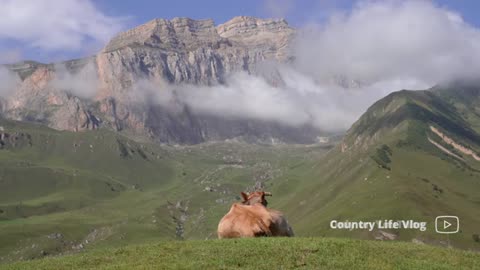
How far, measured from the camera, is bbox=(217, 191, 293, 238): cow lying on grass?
3453 cm

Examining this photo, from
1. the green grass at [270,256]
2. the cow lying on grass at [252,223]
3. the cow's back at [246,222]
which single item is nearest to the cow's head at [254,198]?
the cow lying on grass at [252,223]

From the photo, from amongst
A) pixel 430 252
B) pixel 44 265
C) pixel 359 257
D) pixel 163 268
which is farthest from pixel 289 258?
pixel 44 265

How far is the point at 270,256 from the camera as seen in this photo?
2872 centimetres

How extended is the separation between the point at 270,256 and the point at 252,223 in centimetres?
613

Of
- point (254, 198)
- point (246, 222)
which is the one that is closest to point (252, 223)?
point (246, 222)

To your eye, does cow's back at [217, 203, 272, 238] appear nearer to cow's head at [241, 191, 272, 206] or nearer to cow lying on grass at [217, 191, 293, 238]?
cow lying on grass at [217, 191, 293, 238]

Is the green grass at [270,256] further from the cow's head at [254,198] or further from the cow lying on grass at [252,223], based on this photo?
the cow's head at [254,198]

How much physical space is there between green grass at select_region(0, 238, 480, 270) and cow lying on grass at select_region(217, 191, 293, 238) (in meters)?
2.02

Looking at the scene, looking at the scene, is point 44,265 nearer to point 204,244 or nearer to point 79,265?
point 79,265

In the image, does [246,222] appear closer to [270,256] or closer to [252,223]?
[252,223]

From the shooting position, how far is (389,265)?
91.8ft

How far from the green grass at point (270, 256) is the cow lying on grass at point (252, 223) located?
6.63 ft

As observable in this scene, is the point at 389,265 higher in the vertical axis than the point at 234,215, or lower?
lower

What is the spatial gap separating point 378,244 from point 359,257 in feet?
16.6
